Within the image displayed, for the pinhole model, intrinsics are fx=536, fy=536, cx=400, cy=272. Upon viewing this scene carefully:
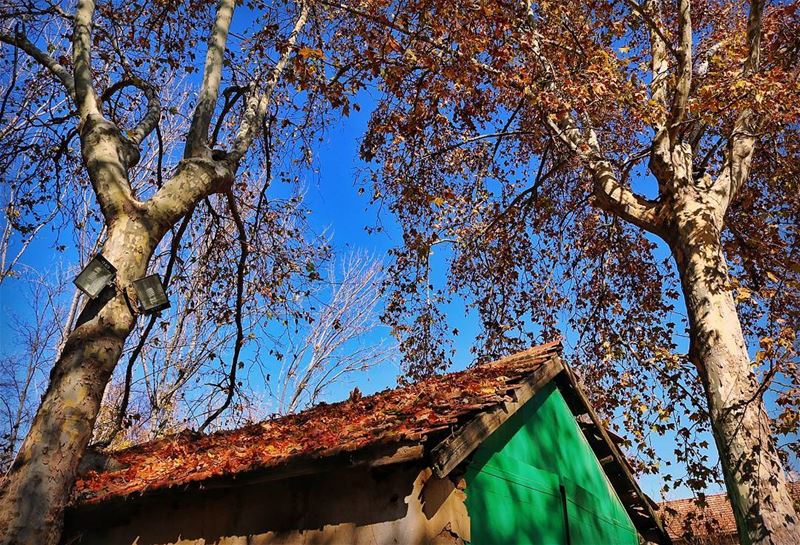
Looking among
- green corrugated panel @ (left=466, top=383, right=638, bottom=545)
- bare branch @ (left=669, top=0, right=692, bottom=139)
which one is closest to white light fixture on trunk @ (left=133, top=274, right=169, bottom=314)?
green corrugated panel @ (left=466, top=383, right=638, bottom=545)

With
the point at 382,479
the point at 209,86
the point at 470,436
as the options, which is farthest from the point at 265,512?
the point at 209,86

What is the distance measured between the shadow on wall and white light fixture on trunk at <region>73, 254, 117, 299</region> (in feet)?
7.34

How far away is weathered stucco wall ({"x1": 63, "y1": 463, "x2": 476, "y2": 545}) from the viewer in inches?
184

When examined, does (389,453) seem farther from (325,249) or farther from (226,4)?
(325,249)

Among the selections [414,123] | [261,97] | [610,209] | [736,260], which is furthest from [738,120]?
[261,97]

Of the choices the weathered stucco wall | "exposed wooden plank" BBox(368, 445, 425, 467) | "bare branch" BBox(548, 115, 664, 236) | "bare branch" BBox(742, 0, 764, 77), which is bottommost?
the weathered stucco wall

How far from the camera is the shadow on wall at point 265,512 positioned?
4.79 m

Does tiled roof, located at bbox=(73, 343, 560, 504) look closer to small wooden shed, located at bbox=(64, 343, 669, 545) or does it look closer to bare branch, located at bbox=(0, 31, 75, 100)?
small wooden shed, located at bbox=(64, 343, 669, 545)

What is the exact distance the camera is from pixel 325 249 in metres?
11.9

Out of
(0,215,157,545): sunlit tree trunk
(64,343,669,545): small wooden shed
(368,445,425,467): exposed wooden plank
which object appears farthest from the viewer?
(64,343,669,545): small wooden shed

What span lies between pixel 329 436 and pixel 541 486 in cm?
308

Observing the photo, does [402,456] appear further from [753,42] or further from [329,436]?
[753,42]

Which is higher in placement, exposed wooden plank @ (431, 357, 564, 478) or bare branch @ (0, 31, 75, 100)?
bare branch @ (0, 31, 75, 100)

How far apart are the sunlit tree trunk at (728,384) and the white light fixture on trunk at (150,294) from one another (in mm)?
6699
